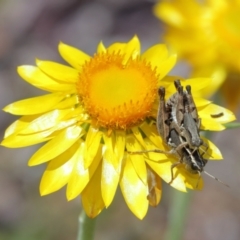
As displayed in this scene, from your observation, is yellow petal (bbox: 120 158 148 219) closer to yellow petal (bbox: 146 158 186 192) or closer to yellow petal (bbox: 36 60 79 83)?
yellow petal (bbox: 146 158 186 192)

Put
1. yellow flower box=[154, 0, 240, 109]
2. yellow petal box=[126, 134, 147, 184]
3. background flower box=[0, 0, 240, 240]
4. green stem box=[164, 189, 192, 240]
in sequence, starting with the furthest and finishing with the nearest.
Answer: background flower box=[0, 0, 240, 240]
yellow flower box=[154, 0, 240, 109]
green stem box=[164, 189, 192, 240]
yellow petal box=[126, 134, 147, 184]

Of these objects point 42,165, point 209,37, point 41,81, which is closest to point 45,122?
point 41,81

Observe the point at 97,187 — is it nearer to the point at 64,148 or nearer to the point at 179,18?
the point at 64,148

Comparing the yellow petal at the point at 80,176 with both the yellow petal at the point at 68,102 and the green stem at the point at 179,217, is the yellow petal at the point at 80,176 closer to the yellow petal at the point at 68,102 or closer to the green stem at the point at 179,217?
the yellow petal at the point at 68,102

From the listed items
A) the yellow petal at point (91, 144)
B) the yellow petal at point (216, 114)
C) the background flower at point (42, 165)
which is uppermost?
the yellow petal at point (91, 144)

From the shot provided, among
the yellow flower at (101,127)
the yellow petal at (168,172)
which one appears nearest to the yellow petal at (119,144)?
the yellow flower at (101,127)

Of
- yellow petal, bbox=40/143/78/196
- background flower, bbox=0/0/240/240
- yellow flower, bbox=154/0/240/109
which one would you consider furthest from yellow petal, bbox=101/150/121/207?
background flower, bbox=0/0/240/240

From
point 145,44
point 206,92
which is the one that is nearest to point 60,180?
point 206,92
